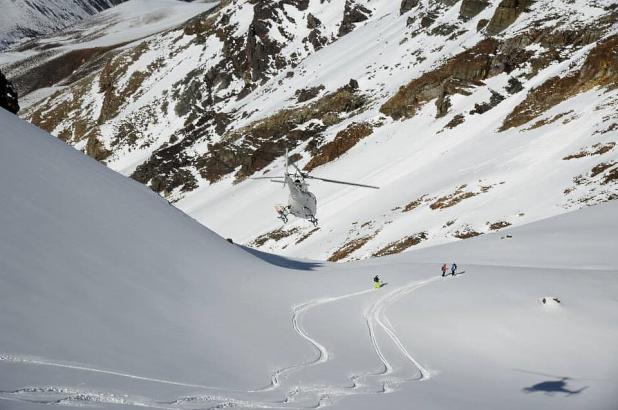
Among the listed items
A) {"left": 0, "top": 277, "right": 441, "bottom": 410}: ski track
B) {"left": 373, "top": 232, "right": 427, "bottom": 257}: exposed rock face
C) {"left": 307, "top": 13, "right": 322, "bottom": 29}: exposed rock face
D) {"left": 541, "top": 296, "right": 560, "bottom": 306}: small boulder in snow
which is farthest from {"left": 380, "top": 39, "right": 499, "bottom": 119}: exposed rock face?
{"left": 0, "top": 277, "right": 441, "bottom": 410}: ski track

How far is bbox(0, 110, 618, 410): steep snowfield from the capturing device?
9.19 metres

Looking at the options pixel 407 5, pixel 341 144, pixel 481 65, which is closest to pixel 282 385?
pixel 341 144

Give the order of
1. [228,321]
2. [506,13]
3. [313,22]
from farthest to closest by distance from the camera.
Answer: [313,22]
[506,13]
[228,321]

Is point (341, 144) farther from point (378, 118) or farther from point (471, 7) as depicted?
point (471, 7)

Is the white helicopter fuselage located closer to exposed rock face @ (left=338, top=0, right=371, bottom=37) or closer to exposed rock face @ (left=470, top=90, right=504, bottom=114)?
exposed rock face @ (left=470, top=90, right=504, bottom=114)

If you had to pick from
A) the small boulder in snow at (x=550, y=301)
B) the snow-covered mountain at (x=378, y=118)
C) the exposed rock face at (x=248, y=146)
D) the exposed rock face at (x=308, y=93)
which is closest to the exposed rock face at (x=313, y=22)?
the snow-covered mountain at (x=378, y=118)

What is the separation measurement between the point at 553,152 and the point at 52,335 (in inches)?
1831

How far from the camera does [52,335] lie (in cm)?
917

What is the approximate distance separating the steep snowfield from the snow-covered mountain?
20.5 metres

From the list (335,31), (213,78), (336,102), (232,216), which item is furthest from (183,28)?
(232,216)

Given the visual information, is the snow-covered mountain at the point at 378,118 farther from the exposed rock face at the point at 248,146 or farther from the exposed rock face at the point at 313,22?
the exposed rock face at the point at 313,22

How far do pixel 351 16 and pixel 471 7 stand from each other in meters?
35.2

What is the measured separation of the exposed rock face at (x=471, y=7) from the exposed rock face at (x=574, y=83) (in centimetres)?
2859

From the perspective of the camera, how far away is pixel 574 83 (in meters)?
57.4
